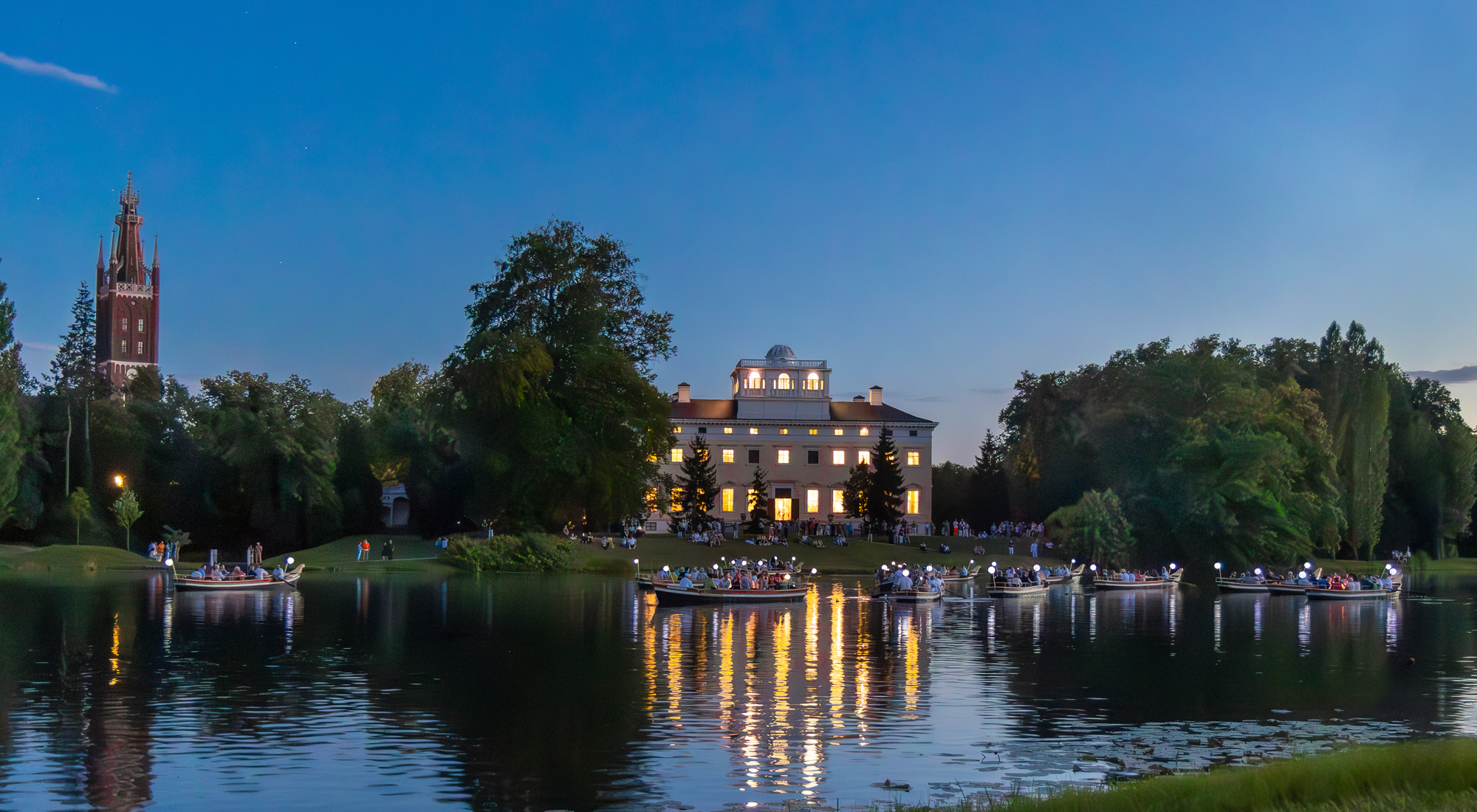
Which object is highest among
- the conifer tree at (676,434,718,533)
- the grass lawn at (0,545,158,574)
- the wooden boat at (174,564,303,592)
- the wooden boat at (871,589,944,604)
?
the conifer tree at (676,434,718,533)

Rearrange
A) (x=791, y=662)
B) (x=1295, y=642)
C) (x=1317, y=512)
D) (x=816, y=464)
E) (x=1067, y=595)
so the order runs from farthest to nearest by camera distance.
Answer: (x=816, y=464), (x=1317, y=512), (x=1067, y=595), (x=1295, y=642), (x=791, y=662)

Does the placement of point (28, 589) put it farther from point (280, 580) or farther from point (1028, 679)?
point (1028, 679)

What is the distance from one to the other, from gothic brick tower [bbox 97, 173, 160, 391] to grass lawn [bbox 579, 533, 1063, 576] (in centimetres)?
11963

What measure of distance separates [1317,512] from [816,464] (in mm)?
51220

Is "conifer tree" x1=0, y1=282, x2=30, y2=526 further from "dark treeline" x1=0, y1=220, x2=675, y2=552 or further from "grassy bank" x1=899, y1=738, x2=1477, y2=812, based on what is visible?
"grassy bank" x1=899, y1=738, x2=1477, y2=812

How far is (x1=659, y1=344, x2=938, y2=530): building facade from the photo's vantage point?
115062mm

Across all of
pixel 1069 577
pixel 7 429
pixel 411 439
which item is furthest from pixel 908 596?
pixel 7 429

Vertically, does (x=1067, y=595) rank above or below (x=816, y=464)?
below

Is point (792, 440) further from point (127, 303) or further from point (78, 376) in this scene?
point (127, 303)

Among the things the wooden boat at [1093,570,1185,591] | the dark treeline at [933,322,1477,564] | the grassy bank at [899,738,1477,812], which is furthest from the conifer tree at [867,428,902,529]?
the grassy bank at [899,738,1477,812]

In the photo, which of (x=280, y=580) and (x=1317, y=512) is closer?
(x=280, y=580)

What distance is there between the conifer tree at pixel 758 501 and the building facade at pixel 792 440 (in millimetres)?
1789

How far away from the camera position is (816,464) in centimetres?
11619

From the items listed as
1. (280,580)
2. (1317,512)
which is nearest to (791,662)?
(280,580)
